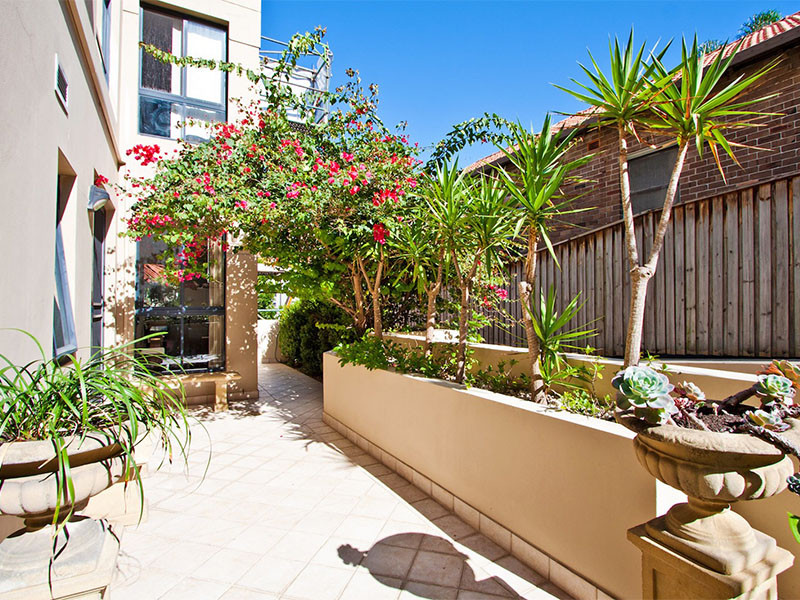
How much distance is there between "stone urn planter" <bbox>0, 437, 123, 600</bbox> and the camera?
5.12ft

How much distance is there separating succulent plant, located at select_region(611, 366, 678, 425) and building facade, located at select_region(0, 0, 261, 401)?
2825mm

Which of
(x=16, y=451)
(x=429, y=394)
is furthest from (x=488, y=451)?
(x=16, y=451)

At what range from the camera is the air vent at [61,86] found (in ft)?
10.8

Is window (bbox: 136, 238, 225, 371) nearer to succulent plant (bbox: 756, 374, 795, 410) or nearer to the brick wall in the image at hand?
the brick wall

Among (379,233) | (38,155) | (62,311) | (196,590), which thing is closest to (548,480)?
(196,590)

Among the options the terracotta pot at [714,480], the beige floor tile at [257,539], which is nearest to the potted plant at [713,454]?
the terracotta pot at [714,480]

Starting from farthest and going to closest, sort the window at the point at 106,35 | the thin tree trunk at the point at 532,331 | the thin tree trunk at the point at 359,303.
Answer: the thin tree trunk at the point at 359,303
the window at the point at 106,35
the thin tree trunk at the point at 532,331

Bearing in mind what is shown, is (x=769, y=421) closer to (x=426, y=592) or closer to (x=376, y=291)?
(x=426, y=592)

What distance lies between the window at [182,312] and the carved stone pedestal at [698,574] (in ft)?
23.3

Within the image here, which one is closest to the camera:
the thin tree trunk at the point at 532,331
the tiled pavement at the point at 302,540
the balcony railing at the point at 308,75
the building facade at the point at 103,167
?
the building facade at the point at 103,167

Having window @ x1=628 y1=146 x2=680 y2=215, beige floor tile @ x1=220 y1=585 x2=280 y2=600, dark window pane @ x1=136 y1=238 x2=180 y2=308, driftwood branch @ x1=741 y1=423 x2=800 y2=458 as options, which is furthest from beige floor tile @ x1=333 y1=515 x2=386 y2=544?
window @ x1=628 y1=146 x2=680 y2=215

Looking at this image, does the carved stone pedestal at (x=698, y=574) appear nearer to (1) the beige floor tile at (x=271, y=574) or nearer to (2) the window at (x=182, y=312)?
(1) the beige floor tile at (x=271, y=574)

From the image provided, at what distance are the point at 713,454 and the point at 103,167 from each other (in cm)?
674

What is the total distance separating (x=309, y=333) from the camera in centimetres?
1020
